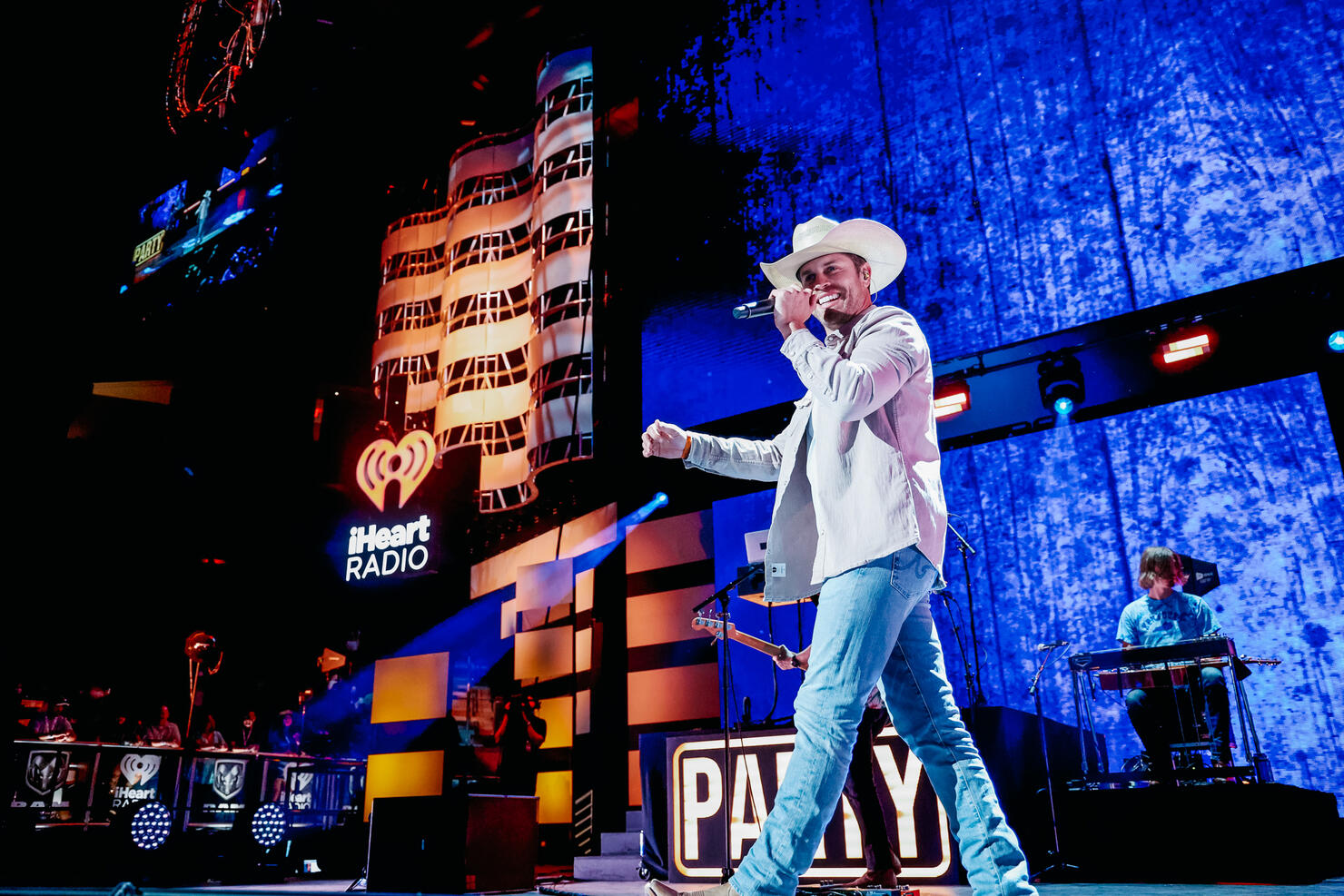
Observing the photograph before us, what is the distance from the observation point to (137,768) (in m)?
6.54

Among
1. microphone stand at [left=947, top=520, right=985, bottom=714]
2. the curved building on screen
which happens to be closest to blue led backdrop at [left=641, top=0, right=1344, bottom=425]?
the curved building on screen

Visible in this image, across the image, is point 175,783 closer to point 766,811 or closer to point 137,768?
point 137,768

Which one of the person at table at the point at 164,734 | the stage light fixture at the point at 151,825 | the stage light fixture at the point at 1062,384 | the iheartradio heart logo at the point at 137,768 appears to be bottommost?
the stage light fixture at the point at 151,825

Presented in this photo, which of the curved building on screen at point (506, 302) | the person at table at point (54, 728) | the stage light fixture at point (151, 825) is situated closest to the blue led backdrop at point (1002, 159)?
the curved building on screen at point (506, 302)

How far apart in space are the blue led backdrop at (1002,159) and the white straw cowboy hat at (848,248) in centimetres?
389

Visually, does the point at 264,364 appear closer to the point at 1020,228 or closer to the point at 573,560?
the point at 573,560

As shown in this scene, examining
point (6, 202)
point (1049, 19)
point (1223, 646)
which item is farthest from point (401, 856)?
point (1049, 19)

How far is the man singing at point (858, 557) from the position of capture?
5.06 feet

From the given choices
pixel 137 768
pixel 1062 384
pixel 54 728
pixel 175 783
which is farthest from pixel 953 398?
pixel 54 728

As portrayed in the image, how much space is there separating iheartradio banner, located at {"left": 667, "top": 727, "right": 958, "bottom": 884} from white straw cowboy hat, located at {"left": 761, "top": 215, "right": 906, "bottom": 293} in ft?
6.13

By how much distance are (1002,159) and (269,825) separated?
21.2 feet

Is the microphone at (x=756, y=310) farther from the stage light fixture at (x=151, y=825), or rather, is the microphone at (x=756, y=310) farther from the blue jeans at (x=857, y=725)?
the stage light fixture at (x=151, y=825)

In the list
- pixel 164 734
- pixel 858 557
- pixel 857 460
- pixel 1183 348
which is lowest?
pixel 164 734

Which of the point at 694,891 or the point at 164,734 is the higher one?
the point at 164,734
